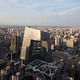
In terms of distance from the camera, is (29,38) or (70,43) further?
(70,43)

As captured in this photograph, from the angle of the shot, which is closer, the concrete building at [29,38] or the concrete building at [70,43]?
the concrete building at [29,38]

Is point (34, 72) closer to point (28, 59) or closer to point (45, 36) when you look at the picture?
point (28, 59)

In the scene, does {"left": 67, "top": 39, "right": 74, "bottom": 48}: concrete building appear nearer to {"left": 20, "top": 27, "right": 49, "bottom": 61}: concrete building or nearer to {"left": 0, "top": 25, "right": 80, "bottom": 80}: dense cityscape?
{"left": 0, "top": 25, "right": 80, "bottom": 80}: dense cityscape

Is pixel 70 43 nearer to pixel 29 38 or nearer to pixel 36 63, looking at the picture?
pixel 36 63

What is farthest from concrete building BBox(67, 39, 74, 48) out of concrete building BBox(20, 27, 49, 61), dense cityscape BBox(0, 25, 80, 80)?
concrete building BBox(20, 27, 49, 61)

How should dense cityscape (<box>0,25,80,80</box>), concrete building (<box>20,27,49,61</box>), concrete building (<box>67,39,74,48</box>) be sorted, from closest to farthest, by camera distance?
dense cityscape (<box>0,25,80,80</box>)
concrete building (<box>20,27,49,61</box>)
concrete building (<box>67,39,74,48</box>)

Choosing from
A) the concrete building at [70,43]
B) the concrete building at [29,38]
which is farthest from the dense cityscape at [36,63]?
the concrete building at [70,43]

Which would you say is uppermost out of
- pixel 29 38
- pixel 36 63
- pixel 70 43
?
pixel 29 38

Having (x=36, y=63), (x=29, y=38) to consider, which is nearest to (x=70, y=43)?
(x=36, y=63)

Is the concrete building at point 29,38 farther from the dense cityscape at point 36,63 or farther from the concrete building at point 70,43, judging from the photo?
the concrete building at point 70,43

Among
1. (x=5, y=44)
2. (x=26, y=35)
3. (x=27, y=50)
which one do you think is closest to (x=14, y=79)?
(x=27, y=50)

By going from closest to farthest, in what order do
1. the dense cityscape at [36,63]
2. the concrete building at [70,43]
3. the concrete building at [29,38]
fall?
the dense cityscape at [36,63] < the concrete building at [29,38] < the concrete building at [70,43]

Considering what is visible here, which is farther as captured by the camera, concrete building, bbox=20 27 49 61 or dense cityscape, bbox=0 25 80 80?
concrete building, bbox=20 27 49 61

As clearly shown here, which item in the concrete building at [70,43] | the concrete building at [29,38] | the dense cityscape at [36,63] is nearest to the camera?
the dense cityscape at [36,63]
